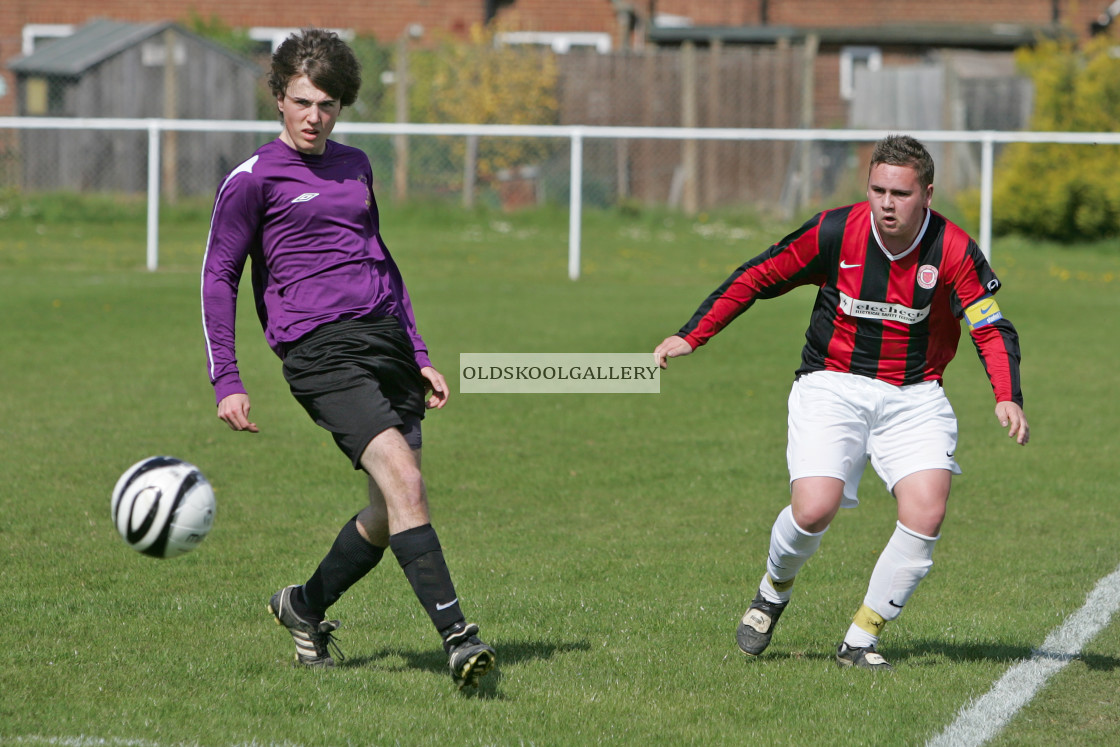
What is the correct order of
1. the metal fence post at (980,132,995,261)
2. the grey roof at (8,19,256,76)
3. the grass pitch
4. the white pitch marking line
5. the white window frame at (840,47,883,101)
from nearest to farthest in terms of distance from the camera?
the white pitch marking line < the grass pitch < the metal fence post at (980,132,995,261) < the grey roof at (8,19,256,76) < the white window frame at (840,47,883,101)

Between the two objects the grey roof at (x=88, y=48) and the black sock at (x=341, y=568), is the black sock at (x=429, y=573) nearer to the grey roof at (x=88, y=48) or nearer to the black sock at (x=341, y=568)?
the black sock at (x=341, y=568)

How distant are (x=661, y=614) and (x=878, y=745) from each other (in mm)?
1448

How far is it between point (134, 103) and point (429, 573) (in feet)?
68.9

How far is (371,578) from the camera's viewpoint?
582 centimetres

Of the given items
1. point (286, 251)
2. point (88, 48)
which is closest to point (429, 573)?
point (286, 251)

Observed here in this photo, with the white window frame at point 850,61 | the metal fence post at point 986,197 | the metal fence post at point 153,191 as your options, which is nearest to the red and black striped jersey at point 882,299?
the metal fence post at point 986,197

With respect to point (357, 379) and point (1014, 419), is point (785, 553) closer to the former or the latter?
point (1014, 419)

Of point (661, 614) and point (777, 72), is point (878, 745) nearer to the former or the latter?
point (661, 614)

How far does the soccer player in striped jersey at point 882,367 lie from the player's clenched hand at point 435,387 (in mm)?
772

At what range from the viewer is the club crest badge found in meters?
4.60

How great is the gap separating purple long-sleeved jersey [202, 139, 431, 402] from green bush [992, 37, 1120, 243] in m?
16.1

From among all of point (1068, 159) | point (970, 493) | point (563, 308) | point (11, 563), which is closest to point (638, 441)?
point (970, 493)

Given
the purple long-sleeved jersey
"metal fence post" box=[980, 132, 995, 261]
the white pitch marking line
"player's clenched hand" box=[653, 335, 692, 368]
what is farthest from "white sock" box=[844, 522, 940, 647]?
"metal fence post" box=[980, 132, 995, 261]

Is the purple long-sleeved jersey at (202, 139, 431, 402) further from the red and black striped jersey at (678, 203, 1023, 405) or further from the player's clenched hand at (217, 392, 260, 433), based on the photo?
the red and black striped jersey at (678, 203, 1023, 405)
